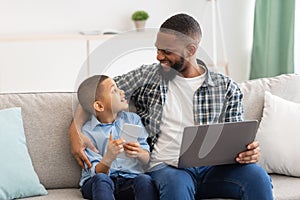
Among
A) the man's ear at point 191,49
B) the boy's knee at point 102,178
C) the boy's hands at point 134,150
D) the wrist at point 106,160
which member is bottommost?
the boy's knee at point 102,178

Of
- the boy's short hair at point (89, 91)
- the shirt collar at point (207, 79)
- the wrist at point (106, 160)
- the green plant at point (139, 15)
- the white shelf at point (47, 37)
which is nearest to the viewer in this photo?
the boy's short hair at point (89, 91)

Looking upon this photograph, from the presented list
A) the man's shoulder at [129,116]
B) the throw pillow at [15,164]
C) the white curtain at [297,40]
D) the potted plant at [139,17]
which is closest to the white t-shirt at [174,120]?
the man's shoulder at [129,116]

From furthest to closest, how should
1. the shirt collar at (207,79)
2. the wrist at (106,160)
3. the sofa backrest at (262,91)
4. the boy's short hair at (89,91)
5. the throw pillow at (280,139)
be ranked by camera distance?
the sofa backrest at (262,91), the throw pillow at (280,139), the shirt collar at (207,79), the wrist at (106,160), the boy's short hair at (89,91)

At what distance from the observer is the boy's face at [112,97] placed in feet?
7.08

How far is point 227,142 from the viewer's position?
216 cm

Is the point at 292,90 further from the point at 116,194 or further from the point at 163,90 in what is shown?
the point at 116,194

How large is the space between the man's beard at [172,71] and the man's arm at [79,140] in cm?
33

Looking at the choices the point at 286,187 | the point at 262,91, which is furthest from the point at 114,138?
the point at 262,91

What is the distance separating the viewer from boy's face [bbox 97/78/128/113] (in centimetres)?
216

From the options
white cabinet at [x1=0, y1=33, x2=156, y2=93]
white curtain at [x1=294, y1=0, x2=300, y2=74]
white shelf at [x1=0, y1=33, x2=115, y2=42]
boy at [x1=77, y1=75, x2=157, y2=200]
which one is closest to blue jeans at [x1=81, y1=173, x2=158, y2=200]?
boy at [x1=77, y1=75, x2=157, y2=200]

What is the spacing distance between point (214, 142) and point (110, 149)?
0.37m

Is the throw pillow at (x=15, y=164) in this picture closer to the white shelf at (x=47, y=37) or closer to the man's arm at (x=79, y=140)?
the man's arm at (x=79, y=140)

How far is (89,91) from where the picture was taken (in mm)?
2148

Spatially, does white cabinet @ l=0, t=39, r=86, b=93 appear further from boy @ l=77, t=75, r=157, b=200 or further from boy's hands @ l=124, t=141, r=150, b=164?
boy's hands @ l=124, t=141, r=150, b=164
